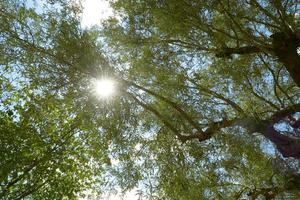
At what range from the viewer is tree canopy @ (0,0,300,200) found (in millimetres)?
7285

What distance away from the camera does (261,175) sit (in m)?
8.75

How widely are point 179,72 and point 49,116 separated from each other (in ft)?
14.0

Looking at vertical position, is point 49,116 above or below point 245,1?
above

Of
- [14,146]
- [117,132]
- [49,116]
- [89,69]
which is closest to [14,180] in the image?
[14,146]

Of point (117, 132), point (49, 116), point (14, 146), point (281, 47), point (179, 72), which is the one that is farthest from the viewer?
point (49, 116)

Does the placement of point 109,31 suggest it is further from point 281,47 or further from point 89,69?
point 281,47

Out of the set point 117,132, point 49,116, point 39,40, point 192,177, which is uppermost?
point 49,116

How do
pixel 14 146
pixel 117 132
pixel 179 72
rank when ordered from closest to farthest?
pixel 117 132 < pixel 179 72 < pixel 14 146

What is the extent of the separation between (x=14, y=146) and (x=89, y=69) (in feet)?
13.0

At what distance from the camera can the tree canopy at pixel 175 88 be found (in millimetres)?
7285

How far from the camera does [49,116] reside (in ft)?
35.4

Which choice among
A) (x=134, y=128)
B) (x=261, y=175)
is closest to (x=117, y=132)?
(x=134, y=128)

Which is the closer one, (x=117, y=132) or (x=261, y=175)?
(x=117, y=132)

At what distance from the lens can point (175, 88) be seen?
840cm
